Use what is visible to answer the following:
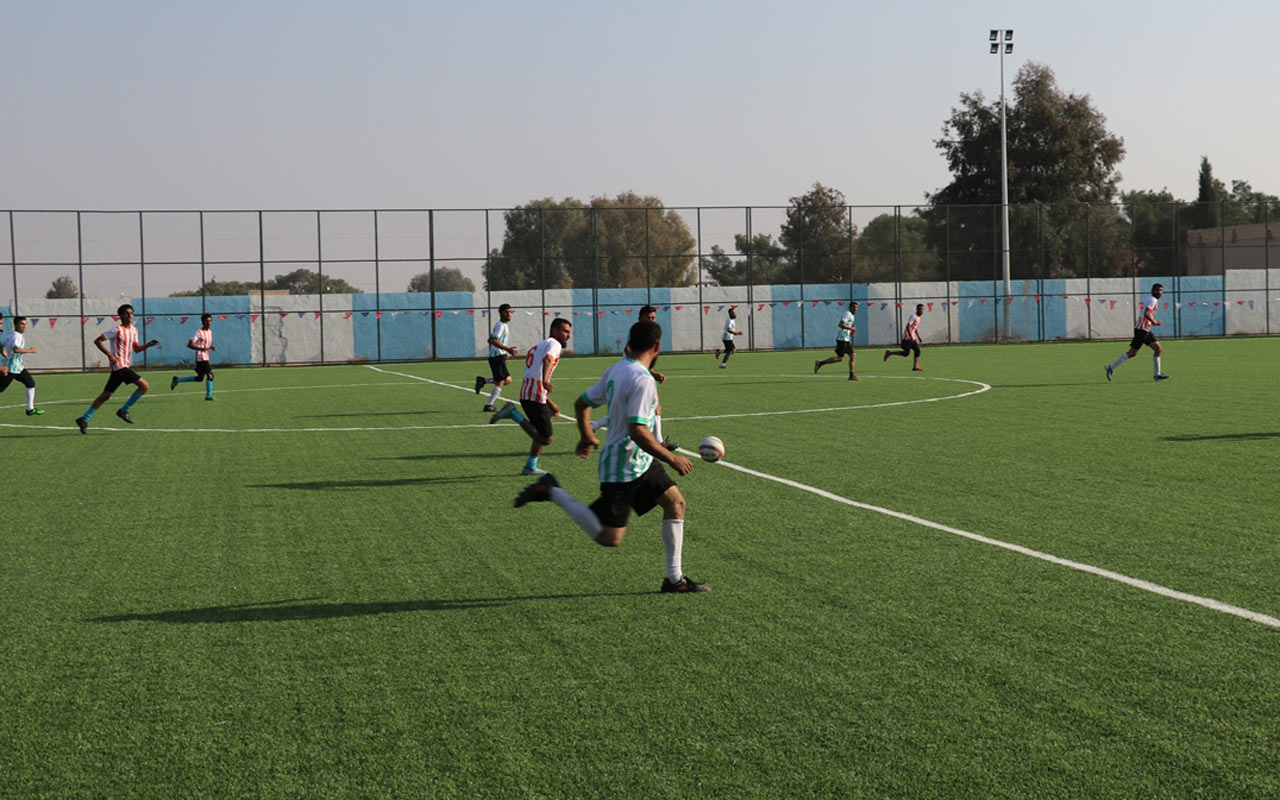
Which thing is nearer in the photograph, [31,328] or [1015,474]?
[1015,474]

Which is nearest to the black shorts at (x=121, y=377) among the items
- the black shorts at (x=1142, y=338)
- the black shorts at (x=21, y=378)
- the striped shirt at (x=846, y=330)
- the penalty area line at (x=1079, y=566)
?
the black shorts at (x=21, y=378)

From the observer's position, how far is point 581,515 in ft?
25.1

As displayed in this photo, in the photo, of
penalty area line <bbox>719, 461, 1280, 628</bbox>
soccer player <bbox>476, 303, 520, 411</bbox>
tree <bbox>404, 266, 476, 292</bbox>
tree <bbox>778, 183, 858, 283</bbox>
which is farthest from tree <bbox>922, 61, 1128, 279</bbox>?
penalty area line <bbox>719, 461, 1280, 628</bbox>

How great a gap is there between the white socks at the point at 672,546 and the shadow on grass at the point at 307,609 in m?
0.19

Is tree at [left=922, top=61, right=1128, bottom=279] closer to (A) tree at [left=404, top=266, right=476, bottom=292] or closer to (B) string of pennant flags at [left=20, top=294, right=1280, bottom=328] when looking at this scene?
(B) string of pennant flags at [left=20, top=294, right=1280, bottom=328]

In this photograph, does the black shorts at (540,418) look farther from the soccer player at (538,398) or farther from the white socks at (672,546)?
the white socks at (672,546)

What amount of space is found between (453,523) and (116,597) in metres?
3.25

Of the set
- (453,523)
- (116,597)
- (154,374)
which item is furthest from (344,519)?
(154,374)

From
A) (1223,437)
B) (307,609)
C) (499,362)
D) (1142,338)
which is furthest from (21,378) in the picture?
(1142,338)

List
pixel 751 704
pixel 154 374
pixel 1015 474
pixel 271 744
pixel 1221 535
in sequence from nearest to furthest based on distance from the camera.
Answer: pixel 271 744
pixel 751 704
pixel 1221 535
pixel 1015 474
pixel 154 374

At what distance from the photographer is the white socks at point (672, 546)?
305 inches

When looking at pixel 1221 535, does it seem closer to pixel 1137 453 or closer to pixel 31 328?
pixel 1137 453

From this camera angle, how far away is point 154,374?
46125 millimetres

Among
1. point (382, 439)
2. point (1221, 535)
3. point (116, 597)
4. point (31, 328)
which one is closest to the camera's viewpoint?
point (116, 597)
